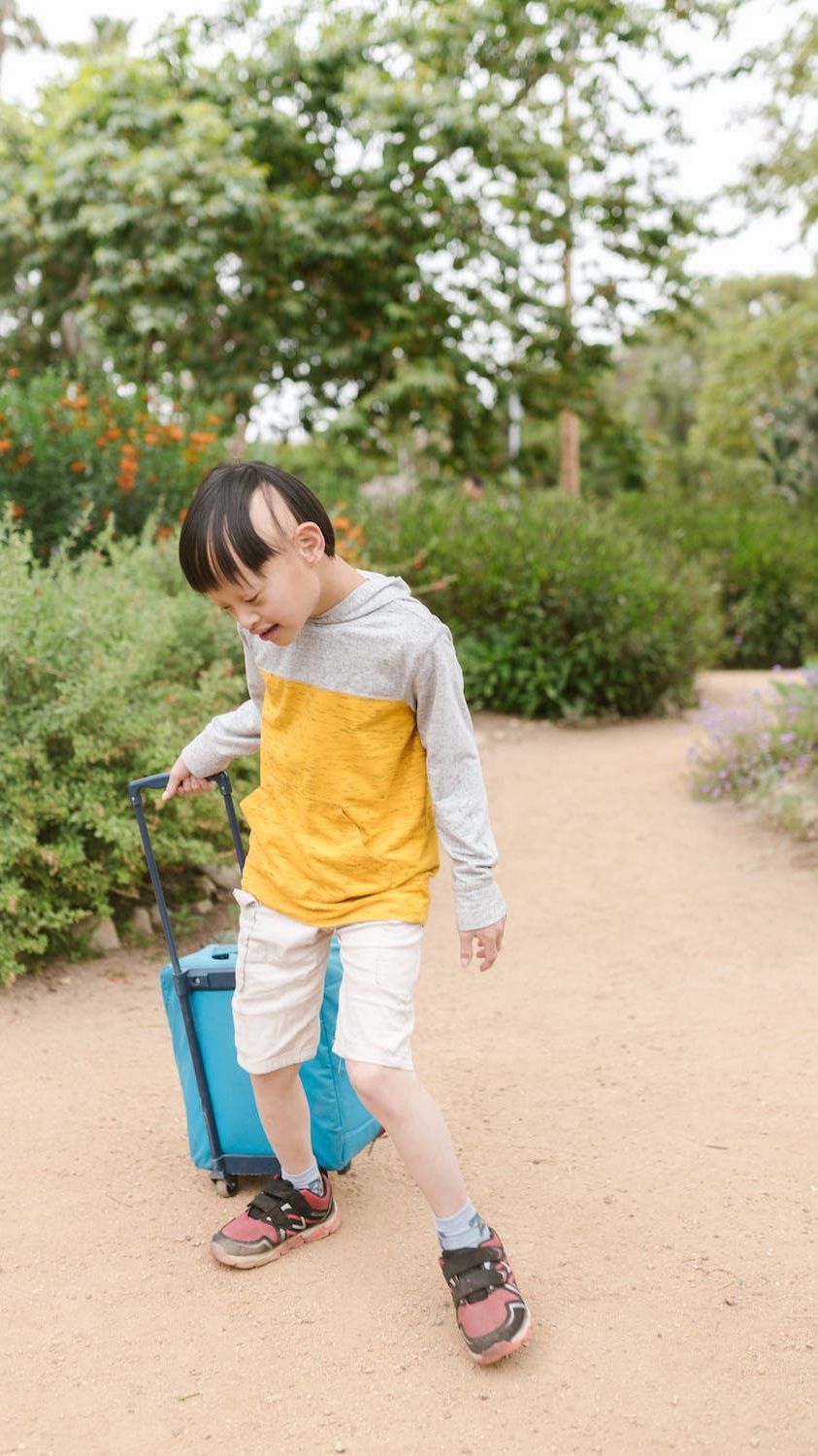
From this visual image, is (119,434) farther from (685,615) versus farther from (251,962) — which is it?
(251,962)

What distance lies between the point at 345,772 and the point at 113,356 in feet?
28.4

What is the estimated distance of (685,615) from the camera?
7.39m

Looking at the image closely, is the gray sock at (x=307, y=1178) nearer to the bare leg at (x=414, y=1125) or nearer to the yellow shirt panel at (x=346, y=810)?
the bare leg at (x=414, y=1125)

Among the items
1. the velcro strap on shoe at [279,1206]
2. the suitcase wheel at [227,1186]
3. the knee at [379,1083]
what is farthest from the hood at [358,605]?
the suitcase wheel at [227,1186]

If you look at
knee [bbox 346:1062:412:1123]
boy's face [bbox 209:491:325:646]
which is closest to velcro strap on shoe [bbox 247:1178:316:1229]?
knee [bbox 346:1062:412:1123]

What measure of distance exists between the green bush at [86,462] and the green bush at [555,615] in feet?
A: 4.16

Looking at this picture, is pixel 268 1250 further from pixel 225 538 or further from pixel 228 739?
pixel 225 538

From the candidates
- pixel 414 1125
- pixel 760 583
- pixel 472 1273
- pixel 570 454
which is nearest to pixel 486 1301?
pixel 472 1273

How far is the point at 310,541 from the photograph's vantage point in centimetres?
200

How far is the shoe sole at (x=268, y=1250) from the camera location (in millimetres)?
2328

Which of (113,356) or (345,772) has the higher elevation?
(113,356)

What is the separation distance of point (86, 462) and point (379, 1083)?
506 centimetres

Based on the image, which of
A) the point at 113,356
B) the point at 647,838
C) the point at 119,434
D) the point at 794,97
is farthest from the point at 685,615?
the point at 794,97

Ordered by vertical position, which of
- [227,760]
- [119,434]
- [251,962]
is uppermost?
[119,434]
